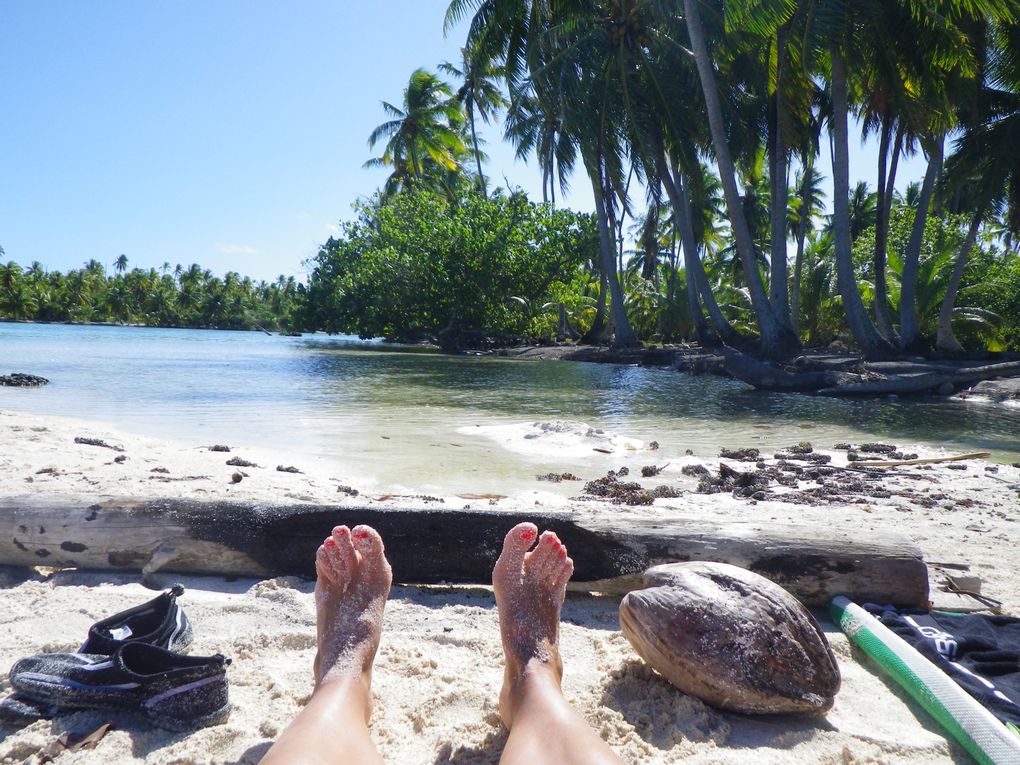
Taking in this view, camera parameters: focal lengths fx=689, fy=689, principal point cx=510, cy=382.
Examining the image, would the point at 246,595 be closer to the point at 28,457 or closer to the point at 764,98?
the point at 28,457

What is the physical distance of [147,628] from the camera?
222 cm

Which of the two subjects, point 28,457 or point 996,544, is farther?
point 28,457

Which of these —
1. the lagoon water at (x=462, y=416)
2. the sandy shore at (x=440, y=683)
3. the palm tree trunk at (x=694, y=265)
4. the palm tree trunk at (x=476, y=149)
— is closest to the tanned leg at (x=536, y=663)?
the sandy shore at (x=440, y=683)

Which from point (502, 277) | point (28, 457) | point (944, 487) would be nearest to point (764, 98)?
point (502, 277)

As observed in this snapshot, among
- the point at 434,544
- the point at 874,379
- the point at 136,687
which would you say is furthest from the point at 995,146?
the point at 136,687

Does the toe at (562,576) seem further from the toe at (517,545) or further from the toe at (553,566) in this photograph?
the toe at (517,545)

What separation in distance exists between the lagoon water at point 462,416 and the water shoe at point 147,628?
2741 millimetres

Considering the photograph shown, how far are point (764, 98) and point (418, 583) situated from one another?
21.5 m

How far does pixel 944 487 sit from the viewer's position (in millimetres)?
5266

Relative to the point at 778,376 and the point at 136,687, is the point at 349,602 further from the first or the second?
the point at 778,376

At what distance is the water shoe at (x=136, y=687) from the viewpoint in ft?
5.97

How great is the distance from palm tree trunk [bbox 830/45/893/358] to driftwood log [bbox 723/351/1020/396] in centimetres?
242

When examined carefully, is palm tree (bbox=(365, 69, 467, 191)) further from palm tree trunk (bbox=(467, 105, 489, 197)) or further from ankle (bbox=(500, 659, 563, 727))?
ankle (bbox=(500, 659, 563, 727))

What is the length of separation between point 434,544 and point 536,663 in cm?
93
